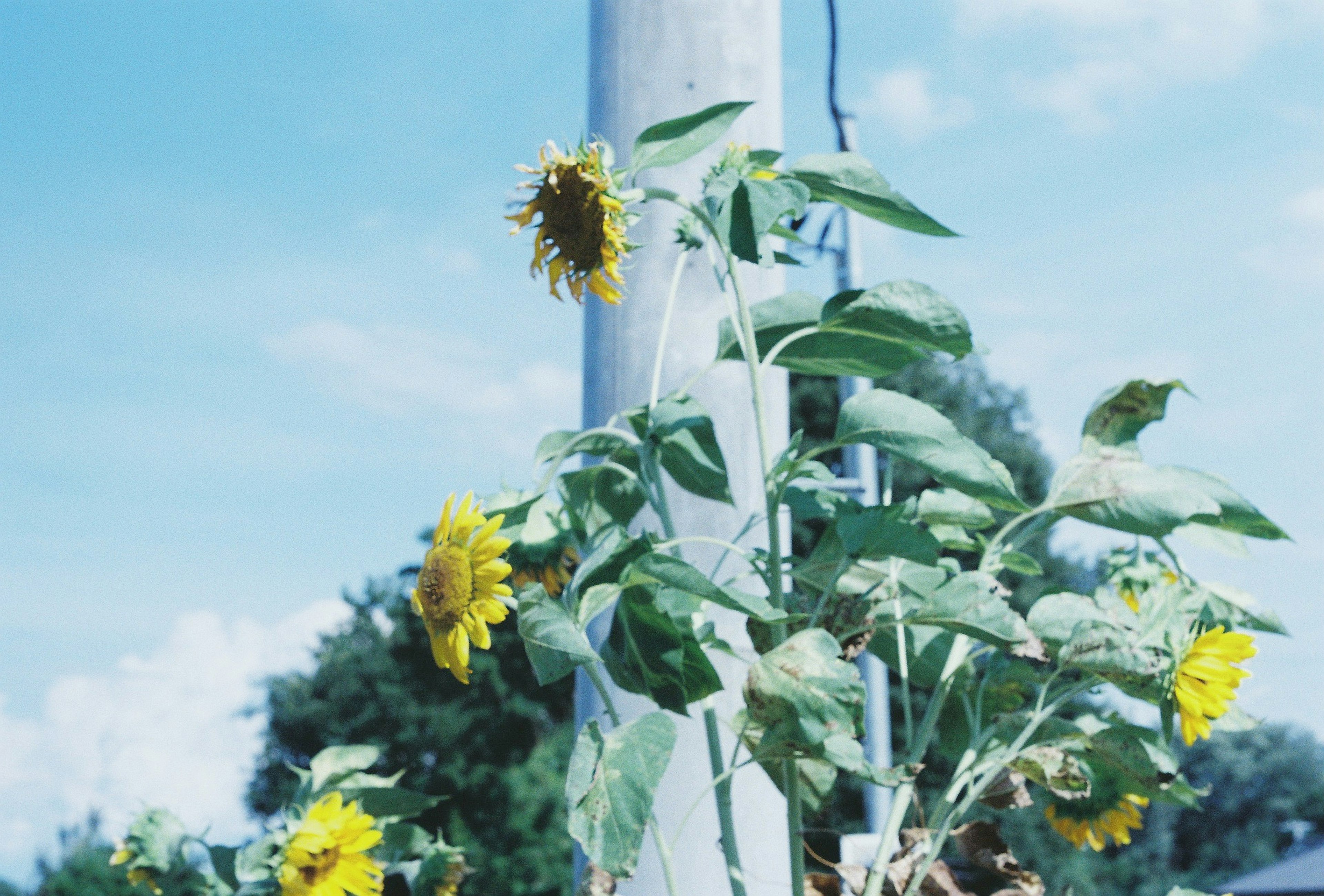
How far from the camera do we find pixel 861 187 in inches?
26.4

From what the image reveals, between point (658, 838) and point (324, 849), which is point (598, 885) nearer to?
point (658, 838)

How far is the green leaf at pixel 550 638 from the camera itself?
57 centimetres

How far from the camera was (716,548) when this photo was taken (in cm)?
89

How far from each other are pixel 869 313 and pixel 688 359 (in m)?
0.24

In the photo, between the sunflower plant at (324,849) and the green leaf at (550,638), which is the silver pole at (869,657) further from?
the green leaf at (550,638)

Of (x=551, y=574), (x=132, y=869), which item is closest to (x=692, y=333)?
(x=551, y=574)

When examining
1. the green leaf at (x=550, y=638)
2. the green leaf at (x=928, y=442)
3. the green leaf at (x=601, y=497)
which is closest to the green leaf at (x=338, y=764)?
the green leaf at (x=601, y=497)

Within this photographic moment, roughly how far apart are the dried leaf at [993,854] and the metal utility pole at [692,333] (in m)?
0.14

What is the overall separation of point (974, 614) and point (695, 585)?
0.59 feet

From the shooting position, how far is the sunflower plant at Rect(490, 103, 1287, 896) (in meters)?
0.60

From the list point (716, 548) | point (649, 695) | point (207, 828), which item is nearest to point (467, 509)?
point (649, 695)

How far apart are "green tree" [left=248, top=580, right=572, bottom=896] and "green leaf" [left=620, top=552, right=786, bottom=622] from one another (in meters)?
10.3

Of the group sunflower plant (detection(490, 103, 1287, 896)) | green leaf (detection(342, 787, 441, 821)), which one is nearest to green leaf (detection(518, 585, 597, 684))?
sunflower plant (detection(490, 103, 1287, 896))

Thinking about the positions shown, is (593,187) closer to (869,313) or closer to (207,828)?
(869,313)
